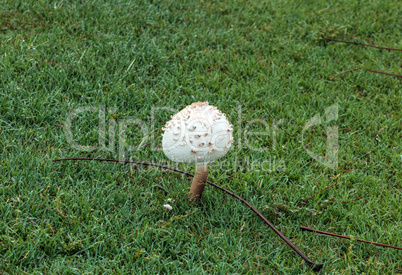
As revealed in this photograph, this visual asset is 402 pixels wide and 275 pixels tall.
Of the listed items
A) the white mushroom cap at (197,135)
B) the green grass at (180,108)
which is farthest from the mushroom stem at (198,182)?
the white mushroom cap at (197,135)

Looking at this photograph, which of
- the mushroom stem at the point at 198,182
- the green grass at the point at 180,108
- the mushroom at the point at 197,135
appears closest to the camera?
the mushroom at the point at 197,135

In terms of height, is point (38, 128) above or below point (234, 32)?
below

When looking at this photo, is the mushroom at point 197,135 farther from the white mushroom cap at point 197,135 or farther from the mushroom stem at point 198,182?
the mushroom stem at point 198,182

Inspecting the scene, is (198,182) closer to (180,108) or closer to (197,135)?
(197,135)

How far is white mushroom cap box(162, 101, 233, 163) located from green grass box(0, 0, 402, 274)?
1.72 ft

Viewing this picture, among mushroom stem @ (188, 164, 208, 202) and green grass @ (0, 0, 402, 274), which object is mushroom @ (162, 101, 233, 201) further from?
green grass @ (0, 0, 402, 274)

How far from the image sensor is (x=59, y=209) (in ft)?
8.52

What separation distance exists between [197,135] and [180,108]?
147cm

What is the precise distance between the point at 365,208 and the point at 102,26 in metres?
3.30

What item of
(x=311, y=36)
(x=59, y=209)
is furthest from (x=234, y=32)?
(x=59, y=209)

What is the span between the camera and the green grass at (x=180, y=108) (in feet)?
8.23

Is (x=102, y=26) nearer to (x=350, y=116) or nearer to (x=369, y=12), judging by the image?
(x=350, y=116)

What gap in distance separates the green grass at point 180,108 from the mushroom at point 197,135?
52 cm

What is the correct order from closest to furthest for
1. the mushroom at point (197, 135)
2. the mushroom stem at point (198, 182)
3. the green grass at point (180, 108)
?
the mushroom at point (197, 135)
the green grass at point (180, 108)
the mushroom stem at point (198, 182)
